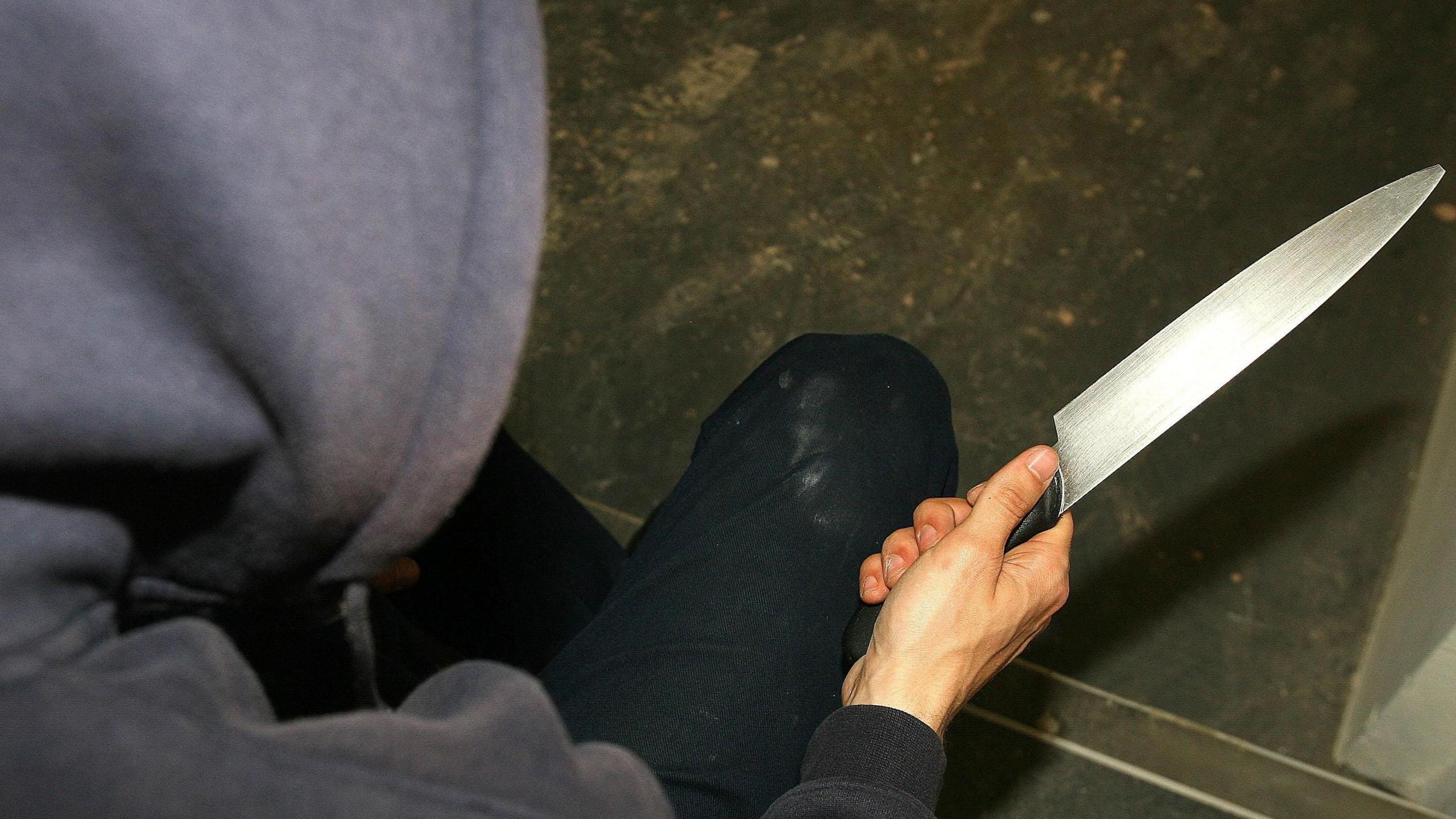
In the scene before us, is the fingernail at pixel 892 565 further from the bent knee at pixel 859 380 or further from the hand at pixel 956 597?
the bent knee at pixel 859 380

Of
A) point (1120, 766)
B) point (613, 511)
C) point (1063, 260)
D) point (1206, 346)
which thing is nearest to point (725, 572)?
point (1206, 346)

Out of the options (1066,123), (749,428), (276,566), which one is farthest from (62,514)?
(1066,123)

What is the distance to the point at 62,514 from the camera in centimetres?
27

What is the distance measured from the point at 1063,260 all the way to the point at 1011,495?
0.73 m

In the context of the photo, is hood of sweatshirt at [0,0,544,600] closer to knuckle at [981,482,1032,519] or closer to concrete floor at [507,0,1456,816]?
knuckle at [981,482,1032,519]

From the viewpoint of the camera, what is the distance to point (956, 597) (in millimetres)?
617

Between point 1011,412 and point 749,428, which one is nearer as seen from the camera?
point 749,428

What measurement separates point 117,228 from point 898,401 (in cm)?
61

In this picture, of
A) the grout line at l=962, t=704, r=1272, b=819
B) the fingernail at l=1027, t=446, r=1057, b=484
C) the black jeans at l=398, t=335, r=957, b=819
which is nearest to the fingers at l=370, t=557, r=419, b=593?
the black jeans at l=398, t=335, r=957, b=819

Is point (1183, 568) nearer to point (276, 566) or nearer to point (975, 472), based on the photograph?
point (975, 472)

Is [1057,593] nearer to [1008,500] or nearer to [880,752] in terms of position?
[1008,500]

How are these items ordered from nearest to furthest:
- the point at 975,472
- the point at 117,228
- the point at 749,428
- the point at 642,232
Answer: the point at 117,228 → the point at 749,428 → the point at 975,472 → the point at 642,232

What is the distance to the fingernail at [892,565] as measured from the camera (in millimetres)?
671

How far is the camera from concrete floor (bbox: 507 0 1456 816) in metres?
1.07
